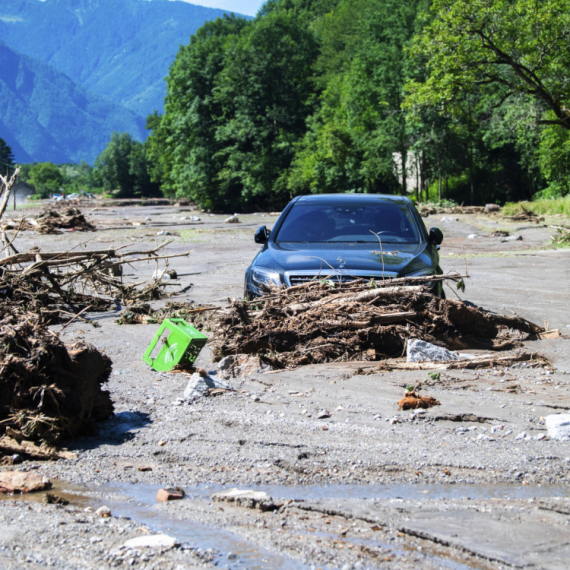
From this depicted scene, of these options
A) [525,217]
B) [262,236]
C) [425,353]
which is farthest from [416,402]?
[525,217]

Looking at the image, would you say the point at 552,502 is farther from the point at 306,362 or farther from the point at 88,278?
the point at 88,278

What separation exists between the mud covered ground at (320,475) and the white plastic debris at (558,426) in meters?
0.08

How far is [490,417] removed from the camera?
17.1 feet

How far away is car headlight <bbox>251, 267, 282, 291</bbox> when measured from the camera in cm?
775

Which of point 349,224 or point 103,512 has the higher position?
point 349,224

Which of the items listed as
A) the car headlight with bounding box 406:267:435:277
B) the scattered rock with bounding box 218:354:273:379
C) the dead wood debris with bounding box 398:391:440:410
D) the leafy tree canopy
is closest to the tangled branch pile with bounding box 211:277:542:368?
the scattered rock with bounding box 218:354:273:379

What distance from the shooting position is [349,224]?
8.98 metres

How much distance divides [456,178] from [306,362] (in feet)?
182

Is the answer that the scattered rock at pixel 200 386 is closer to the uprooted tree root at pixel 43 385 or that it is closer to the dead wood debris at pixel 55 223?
the uprooted tree root at pixel 43 385

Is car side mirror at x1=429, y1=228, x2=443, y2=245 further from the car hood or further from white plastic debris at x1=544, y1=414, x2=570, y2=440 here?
white plastic debris at x1=544, y1=414, x2=570, y2=440

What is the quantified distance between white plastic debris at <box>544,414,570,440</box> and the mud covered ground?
8cm

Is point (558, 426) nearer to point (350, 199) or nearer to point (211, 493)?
point (211, 493)

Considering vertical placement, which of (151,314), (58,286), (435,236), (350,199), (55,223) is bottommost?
(151,314)

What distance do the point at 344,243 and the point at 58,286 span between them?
455 cm
